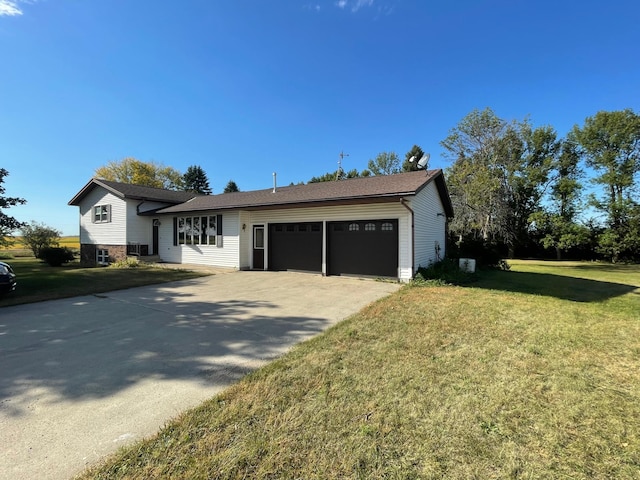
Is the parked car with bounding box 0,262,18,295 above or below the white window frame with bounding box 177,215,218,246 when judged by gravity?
below

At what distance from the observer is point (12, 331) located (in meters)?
4.80

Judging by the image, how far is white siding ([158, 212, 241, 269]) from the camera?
45.2 feet

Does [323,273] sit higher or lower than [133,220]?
lower

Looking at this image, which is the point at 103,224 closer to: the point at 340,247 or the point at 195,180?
the point at 340,247

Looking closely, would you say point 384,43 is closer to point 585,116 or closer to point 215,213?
point 215,213

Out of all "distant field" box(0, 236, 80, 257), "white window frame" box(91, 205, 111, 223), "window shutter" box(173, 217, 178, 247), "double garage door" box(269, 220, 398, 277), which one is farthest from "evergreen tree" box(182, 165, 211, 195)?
"double garage door" box(269, 220, 398, 277)

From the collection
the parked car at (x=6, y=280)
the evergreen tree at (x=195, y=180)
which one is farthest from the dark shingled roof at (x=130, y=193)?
the evergreen tree at (x=195, y=180)

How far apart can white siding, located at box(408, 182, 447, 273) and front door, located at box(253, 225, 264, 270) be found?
7.12 m

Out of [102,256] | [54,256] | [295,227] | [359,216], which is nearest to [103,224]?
[102,256]

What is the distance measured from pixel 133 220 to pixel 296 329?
16.3m

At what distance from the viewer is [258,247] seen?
13.8 metres

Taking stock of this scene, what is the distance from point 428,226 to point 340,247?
3.98 m

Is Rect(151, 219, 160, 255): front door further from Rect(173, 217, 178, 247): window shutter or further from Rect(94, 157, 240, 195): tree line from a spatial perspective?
Rect(94, 157, 240, 195): tree line

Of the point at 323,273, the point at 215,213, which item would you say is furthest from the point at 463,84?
the point at 215,213
